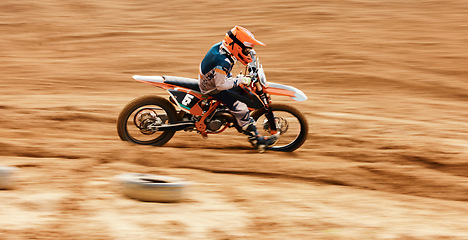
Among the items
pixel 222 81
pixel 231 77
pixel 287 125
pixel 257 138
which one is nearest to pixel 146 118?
pixel 222 81

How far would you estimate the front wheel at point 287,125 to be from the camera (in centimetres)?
736

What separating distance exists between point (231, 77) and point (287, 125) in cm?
109

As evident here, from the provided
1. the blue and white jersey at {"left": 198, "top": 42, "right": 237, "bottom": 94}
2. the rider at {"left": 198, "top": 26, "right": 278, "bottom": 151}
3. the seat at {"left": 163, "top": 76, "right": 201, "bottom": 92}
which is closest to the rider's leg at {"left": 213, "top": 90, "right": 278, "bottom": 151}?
the rider at {"left": 198, "top": 26, "right": 278, "bottom": 151}

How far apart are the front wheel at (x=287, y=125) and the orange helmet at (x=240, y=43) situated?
857 millimetres

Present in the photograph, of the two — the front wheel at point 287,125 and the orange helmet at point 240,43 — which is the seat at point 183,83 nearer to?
the orange helmet at point 240,43

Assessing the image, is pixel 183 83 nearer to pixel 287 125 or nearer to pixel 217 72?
pixel 217 72

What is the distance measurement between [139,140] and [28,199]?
258 centimetres

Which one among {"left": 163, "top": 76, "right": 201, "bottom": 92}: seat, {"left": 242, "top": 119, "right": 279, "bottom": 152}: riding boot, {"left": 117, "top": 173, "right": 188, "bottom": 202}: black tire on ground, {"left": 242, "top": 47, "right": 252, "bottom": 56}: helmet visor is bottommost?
{"left": 117, "top": 173, "right": 188, "bottom": 202}: black tire on ground

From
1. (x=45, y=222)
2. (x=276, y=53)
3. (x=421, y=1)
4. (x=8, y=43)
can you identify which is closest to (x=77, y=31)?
(x=8, y=43)

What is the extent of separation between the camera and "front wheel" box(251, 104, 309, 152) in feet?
24.2

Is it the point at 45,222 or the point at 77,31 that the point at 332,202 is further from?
the point at 77,31

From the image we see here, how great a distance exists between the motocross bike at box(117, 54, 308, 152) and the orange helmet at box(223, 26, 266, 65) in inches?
7.9

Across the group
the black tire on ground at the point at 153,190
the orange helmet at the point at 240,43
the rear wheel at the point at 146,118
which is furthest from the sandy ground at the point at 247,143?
the orange helmet at the point at 240,43

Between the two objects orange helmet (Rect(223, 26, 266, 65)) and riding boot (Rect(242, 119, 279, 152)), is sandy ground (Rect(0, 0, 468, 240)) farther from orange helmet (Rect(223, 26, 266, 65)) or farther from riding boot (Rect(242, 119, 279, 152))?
orange helmet (Rect(223, 26, 266, 65))
